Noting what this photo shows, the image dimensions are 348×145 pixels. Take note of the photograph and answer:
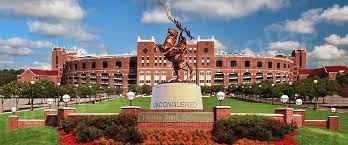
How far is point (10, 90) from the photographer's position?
74.0 metres

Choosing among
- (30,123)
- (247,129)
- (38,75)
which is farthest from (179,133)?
(38,75)

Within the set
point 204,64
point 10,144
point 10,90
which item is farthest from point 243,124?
point 204,64

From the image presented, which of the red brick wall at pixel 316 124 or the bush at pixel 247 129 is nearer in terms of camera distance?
the bush at pixel 247 129

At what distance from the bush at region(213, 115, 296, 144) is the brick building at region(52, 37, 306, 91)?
11571cm

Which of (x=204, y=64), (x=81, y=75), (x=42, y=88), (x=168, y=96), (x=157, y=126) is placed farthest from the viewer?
(x=81, y=75)

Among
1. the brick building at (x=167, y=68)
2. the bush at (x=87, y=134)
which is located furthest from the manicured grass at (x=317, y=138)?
the brick building at (x=167, y=68)

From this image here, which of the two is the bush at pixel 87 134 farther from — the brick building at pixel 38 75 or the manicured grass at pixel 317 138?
the brick building at pixel 38 75

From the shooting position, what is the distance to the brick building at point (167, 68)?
14900cm

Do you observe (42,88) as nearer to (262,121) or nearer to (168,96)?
(168,96)

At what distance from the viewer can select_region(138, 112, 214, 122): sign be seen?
2575cm

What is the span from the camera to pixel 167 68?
150m

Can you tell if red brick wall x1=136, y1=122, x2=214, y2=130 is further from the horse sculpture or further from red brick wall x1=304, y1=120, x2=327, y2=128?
red brick wall x1=304, y1=120, x2=327, y2=128

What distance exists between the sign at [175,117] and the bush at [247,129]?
661 mm

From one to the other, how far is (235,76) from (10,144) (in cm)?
A: 13129
